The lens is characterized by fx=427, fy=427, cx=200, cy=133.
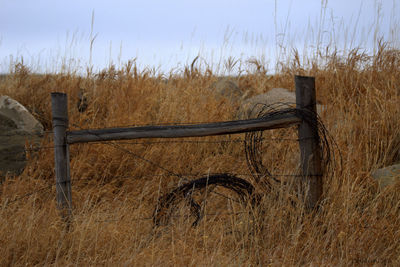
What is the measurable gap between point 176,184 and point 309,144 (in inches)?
64.5

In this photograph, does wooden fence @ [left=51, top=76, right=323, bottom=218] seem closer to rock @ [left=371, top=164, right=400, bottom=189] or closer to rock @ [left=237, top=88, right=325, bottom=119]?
rock @ [left=371, top=164, right=400, bottom=189]

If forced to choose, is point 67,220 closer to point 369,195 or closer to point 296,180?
point 296,180

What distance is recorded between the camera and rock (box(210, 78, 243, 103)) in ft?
23.2

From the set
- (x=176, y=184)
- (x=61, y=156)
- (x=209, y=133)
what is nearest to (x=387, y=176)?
(x=209, y=133)

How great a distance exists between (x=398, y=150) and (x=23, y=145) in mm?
4423

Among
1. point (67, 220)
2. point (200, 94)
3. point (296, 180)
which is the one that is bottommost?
point (67, 220)

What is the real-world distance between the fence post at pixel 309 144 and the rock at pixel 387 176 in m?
0.76

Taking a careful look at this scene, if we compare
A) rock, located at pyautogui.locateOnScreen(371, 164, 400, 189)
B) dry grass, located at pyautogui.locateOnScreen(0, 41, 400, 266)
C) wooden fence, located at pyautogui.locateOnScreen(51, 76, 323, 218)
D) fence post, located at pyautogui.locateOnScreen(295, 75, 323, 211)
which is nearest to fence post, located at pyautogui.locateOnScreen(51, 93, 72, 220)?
wooden fence, located at pyautogui.locateOnScreen(51, 76, 323, 218)

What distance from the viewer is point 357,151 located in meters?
4.50

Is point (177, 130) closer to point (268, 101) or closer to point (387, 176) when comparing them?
point (387, 176)

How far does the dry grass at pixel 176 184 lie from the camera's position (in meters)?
3.22

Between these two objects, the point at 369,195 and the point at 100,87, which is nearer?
the point at 369,195

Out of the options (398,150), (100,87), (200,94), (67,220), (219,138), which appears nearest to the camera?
(67,220)

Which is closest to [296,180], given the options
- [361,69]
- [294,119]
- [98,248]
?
[294,119]
